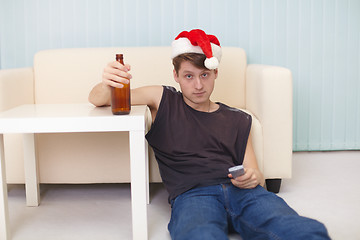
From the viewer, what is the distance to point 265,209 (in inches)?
46.5

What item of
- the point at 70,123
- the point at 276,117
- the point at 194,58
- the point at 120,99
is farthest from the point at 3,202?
the point at 276,117

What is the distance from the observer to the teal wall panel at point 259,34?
237cm

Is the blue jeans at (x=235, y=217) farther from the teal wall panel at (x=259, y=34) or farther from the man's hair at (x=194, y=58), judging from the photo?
the teal wall panel at (x=259, y=34)

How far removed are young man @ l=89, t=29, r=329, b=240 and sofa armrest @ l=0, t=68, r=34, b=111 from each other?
574mm

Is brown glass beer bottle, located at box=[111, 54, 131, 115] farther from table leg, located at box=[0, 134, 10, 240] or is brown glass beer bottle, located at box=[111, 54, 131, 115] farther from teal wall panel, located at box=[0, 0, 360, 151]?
teal wall panel, located at box=[0, 0, 360, 151]

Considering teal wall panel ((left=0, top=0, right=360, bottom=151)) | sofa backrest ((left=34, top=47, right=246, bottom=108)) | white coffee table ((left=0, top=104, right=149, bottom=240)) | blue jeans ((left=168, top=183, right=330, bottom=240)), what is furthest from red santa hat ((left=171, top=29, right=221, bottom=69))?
teal wall panel ((left=0, top=0, right=360, bottom=151))

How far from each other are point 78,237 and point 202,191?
43cm

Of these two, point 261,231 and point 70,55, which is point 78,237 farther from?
point 70,55

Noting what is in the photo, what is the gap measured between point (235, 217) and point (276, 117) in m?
0.57

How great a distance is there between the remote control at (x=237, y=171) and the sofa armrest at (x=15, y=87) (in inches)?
41.0

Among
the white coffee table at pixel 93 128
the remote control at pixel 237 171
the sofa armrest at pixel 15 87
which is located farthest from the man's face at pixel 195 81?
the sofa armrest at pixel 15 87

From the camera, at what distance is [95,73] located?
2053 millimetres

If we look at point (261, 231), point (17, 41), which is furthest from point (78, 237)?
point (17, 41)

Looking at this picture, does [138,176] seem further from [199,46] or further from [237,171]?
[199,46]
